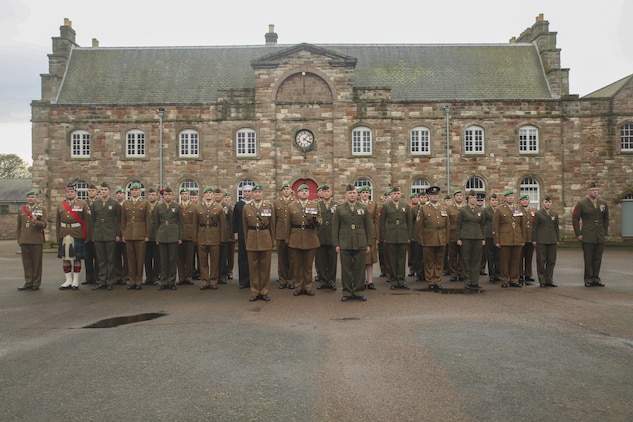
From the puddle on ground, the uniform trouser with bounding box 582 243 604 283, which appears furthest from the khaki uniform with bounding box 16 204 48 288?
the uniform trouser with bounding box 582 243 604 283

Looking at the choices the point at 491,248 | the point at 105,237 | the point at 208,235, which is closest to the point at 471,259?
the point at 491,248

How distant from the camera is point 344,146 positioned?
28188 mm

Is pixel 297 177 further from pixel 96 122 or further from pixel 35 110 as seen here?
pixel 35 110

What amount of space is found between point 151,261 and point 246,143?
A: 56.8ft

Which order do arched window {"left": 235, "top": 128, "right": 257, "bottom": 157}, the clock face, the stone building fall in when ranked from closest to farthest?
the stone building
the clock face
arched window {"left": 235, "top": 128, "right": 257, "bottom": 157}

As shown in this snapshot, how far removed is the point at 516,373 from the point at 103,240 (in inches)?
359

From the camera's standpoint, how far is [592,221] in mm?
11445

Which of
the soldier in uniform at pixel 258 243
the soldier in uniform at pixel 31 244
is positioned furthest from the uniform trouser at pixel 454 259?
the soldier in uniform at pixel 31 244

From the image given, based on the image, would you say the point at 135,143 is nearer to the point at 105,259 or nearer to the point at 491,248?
the point at 105,259

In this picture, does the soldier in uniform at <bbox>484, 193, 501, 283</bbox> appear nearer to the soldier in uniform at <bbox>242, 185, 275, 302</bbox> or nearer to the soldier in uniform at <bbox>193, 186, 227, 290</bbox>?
the soldier in uniform at <bbox>242, 185, 275, 302</bbox>

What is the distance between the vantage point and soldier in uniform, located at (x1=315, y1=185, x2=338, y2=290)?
444 inches

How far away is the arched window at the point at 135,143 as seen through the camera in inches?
1148

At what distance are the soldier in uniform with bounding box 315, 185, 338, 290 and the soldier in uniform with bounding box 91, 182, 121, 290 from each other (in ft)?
14.8

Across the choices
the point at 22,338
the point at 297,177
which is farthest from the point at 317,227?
the point at 297,177
